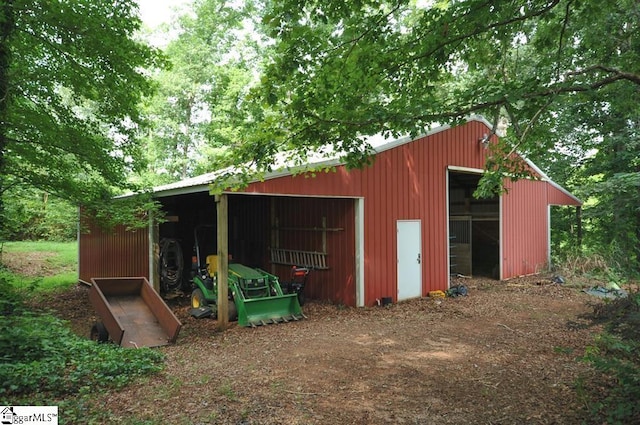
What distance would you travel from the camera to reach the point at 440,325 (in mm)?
6969

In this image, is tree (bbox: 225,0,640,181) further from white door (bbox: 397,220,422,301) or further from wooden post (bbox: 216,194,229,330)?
white door (bbox: 397,220,422,301)

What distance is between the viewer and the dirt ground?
136 inches

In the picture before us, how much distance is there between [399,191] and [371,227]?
1.18m

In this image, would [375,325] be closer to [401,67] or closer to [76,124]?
[401,67]

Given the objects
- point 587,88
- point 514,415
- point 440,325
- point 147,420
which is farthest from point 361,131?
point 440,325

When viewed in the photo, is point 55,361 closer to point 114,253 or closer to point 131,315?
point 131,315

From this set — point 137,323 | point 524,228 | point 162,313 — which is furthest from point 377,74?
point 524,228

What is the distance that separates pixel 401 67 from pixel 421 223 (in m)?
5.34

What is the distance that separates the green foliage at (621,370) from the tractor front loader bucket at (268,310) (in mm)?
4539

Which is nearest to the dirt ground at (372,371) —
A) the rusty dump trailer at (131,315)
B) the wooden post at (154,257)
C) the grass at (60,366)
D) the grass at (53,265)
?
the grass at (60,366)

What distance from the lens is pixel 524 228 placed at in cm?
1292

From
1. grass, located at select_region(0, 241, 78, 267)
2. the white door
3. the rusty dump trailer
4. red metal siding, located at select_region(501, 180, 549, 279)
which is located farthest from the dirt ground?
grass, located at select_region(0, 241, 78, 267)

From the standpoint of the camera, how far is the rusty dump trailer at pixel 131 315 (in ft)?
18.9

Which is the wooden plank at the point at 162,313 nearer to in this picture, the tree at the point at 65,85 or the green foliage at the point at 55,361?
the green foliage at the point at 55,361
